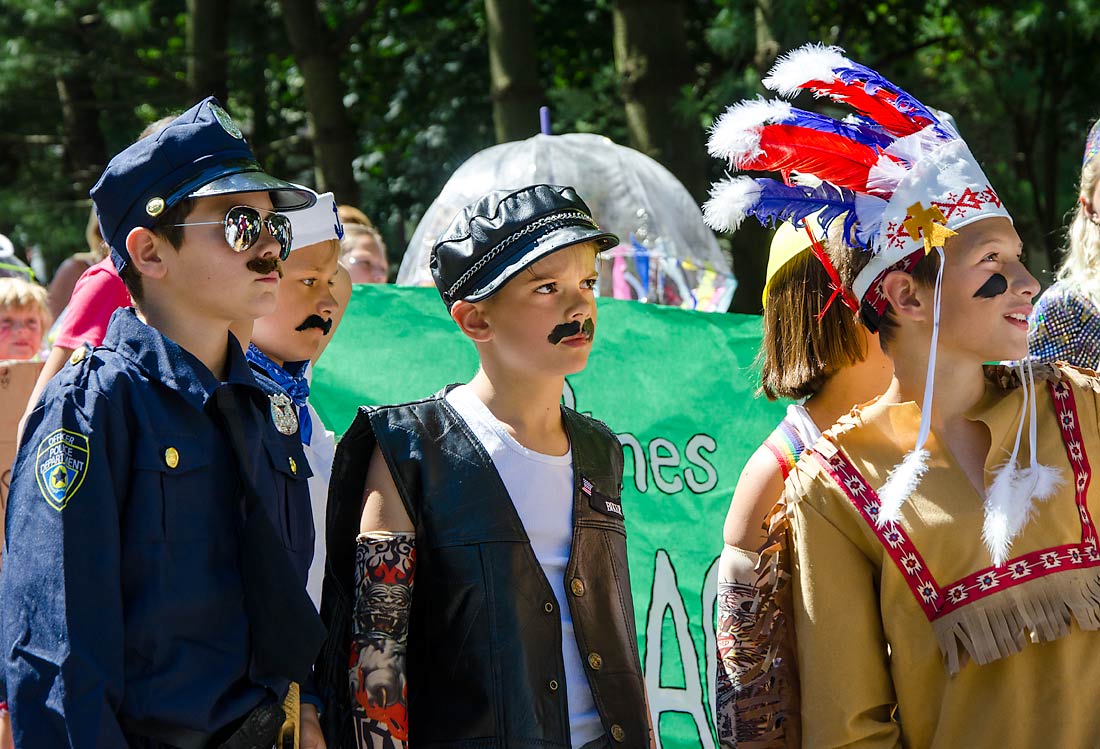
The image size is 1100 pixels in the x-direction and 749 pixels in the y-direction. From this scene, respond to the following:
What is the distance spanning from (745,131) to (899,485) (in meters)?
0.75

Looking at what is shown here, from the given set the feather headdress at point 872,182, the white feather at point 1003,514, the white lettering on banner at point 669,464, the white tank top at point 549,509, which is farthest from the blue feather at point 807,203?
the white lettering on banner at point 669,464

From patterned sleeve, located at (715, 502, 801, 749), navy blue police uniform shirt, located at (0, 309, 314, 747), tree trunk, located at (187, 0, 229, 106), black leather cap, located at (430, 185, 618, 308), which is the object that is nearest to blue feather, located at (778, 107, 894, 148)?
black leather cap, located at (430, 185, 618, 308)

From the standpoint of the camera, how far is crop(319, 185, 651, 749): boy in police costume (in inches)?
102

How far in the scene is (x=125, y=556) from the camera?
2311mm

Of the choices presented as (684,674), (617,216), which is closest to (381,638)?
(684,674)

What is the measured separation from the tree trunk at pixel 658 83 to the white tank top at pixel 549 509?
5.87 meters

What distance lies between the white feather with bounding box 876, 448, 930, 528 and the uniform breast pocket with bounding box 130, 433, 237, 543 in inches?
47.2

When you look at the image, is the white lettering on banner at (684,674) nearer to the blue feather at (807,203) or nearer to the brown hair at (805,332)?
the brown hair at (805,332)

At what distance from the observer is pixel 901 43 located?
11.7 metres

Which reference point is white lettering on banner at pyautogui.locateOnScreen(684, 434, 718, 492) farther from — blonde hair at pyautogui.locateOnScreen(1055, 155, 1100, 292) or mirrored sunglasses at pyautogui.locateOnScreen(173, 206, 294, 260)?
mirrored sunglasses at pyautogui.locateOnScreen(173, 206, 294, 260)

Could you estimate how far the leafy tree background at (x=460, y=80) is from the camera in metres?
8.84

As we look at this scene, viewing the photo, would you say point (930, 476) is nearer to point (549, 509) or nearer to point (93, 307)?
point (549, 509)

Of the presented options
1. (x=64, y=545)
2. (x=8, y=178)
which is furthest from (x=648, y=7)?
(x=8, y=178)

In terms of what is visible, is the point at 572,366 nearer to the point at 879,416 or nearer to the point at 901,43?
the point at 879,416
